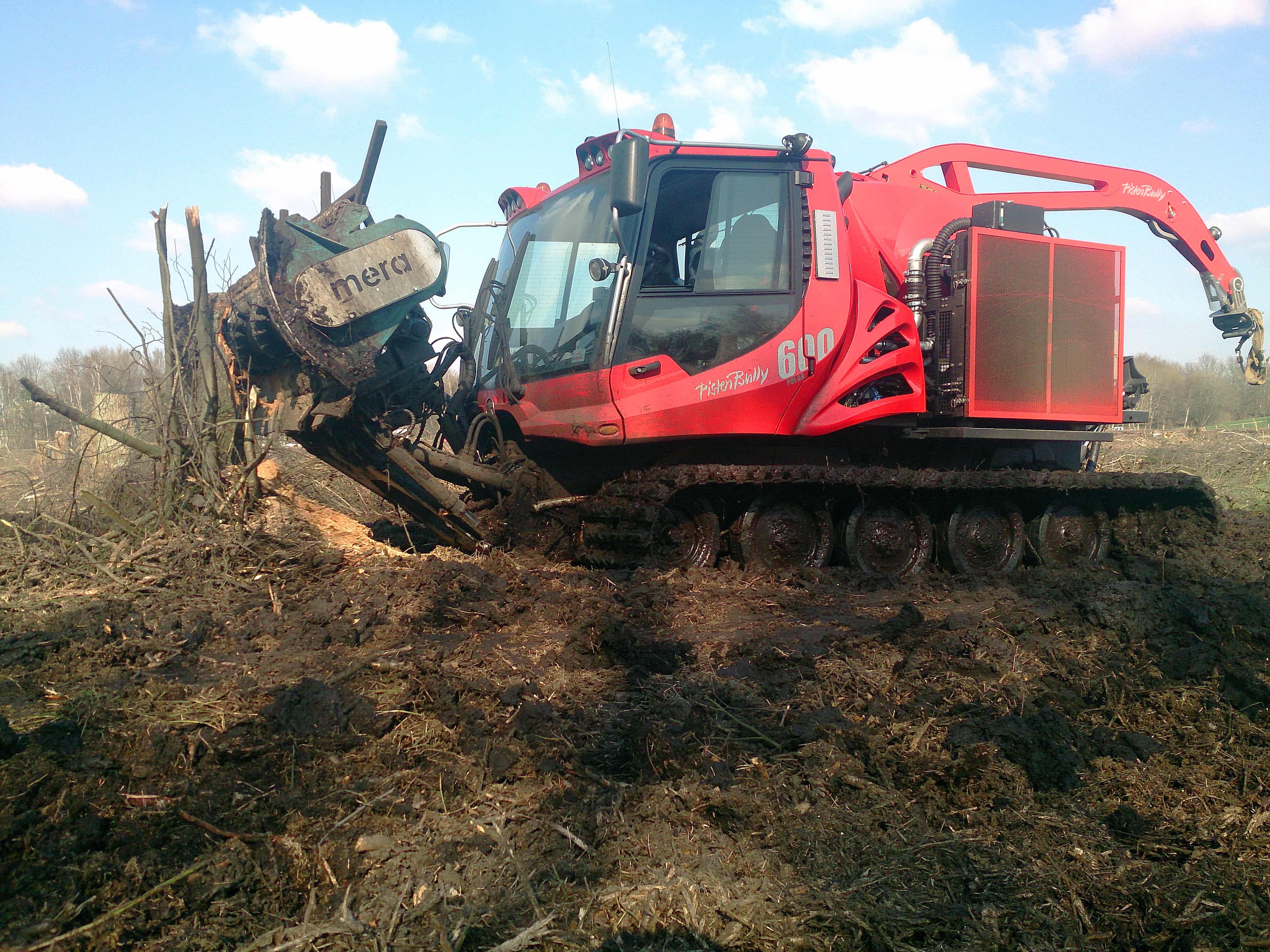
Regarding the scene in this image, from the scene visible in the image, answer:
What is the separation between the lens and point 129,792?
8.64ft

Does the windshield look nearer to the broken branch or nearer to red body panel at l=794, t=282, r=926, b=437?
red body panel at l=794, t=282, r=926, b=437

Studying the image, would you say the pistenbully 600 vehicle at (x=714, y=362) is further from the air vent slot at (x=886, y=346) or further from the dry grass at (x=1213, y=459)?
the dry grass at (x=1213, y=459)

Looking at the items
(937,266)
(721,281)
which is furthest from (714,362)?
(937,266)

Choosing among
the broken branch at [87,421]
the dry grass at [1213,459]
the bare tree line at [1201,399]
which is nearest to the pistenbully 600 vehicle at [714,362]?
the broken branch at [87,421]

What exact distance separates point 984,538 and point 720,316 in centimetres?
283

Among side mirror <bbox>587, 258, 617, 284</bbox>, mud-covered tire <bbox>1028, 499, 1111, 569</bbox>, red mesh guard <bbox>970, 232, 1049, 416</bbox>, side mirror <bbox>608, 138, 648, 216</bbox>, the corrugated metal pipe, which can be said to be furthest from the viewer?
mud-covered tire <bbox>1028, 499, 1111, 569</bbox>

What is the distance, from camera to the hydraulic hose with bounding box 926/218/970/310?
5.99 metres

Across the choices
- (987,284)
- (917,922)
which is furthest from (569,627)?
(987,284)

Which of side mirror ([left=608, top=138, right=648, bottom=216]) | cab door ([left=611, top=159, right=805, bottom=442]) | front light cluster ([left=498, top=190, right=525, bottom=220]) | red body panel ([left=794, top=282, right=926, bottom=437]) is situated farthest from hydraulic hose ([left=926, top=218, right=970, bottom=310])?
front light cluster ([left=498, top=190, right=525, bottom=220])

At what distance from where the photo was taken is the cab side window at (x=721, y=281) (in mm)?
5148

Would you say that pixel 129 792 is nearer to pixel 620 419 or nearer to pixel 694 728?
pixel 694 728

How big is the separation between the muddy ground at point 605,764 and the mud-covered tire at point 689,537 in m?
0.39

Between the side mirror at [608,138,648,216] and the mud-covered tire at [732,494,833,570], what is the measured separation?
6.98 ft

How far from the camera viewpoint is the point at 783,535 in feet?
19.0
